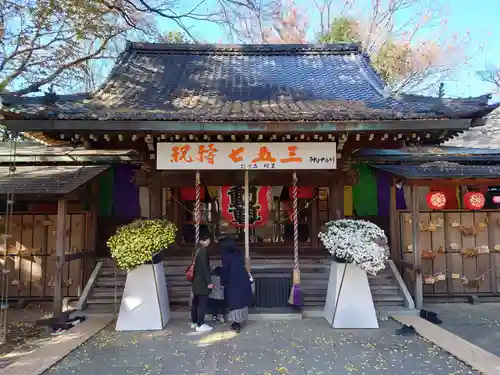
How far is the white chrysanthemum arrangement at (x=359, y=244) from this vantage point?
5773 mm

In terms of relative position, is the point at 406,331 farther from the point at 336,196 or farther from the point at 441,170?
the point at 441,170

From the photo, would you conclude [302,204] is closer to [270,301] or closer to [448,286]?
[270,301]

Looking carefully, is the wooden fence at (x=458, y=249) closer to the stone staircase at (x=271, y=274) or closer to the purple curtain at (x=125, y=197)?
the stone staircase at (x=271, y=274)

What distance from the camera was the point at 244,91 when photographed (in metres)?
7.86

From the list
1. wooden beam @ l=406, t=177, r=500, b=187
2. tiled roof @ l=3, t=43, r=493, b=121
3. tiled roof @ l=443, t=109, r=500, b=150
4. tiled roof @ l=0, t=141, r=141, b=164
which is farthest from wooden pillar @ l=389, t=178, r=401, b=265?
tiled roof @ l=0, t=141, r=141, b=164

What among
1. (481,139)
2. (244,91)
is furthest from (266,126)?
(481,139)

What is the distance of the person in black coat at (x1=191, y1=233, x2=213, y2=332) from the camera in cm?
567

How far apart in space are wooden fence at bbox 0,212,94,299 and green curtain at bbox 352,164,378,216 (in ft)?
20.2

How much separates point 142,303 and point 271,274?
231 cm

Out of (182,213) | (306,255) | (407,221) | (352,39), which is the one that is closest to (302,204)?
(306,255)

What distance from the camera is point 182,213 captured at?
8.64 m

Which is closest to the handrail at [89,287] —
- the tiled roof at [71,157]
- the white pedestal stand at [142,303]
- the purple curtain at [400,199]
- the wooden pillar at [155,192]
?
the white pedestal stand at [142,303]

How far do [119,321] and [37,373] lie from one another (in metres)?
1.74

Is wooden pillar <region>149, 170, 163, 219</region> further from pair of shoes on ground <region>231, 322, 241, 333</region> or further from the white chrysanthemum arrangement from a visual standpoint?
the white chrysanthemum arrangement
